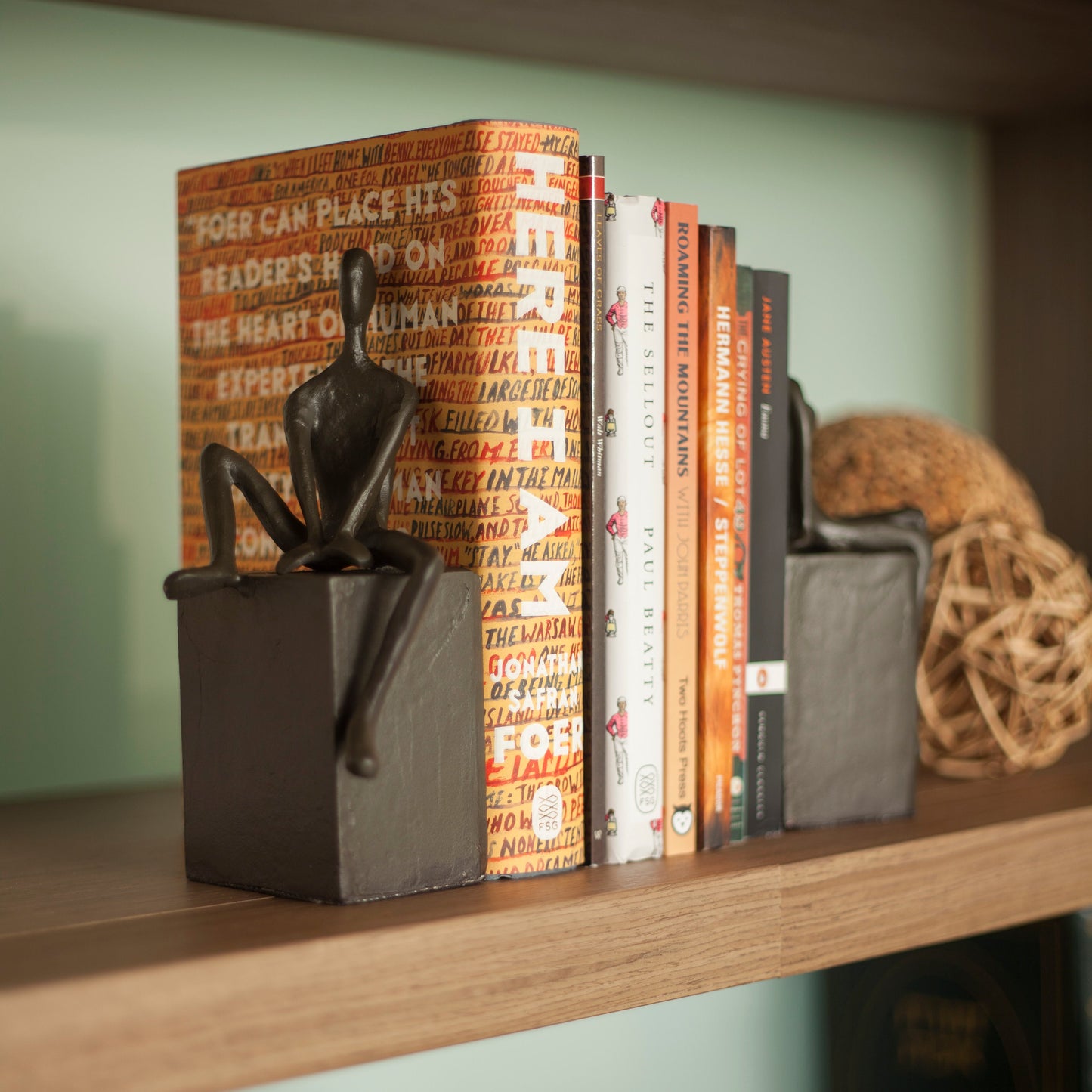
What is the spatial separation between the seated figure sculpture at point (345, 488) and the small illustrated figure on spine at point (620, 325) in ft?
0.31

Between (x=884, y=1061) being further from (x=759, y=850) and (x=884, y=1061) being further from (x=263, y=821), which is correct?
(x=263, y=821)

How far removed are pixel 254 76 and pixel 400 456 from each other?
404 mm

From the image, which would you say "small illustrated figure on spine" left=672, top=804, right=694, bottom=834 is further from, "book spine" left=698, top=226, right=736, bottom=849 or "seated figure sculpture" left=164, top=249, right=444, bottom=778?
"seated figure sculpture" left=164, top=249, right=444, bottom=778

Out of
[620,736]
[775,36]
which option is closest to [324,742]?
[620,736]

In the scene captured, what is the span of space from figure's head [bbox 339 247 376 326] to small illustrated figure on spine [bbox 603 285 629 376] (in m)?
0.10

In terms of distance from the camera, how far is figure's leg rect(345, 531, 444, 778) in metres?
0.48

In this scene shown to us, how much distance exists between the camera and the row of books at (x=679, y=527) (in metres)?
0.59

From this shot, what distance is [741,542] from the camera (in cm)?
63

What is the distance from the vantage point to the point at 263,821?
52 centimetres

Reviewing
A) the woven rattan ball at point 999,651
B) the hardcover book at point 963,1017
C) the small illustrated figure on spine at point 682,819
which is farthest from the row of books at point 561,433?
the hardcover book at point 963,1017

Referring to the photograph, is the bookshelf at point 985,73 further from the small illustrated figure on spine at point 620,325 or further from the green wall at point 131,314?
the small illustrated figure on spine at point 620,325

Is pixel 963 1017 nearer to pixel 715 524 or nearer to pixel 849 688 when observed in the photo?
pixel 849 688

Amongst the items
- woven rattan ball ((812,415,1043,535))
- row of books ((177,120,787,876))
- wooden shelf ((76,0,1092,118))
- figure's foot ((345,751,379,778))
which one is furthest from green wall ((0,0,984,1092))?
figure's foot ((345,751,379,778))

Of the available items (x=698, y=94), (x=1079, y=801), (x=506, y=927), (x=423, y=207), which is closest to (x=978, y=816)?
(x=1079, y=801)
